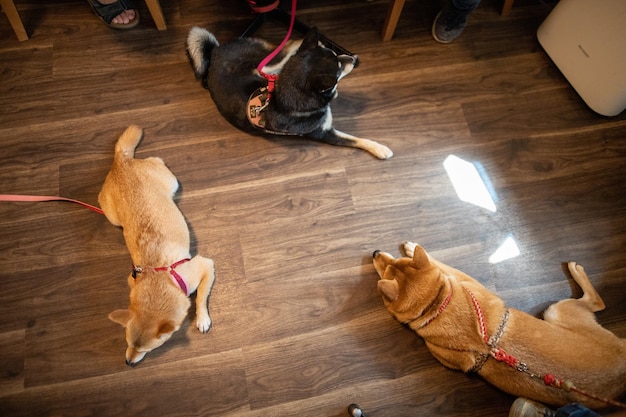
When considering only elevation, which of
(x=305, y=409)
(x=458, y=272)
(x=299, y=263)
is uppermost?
(x=458, y=272)

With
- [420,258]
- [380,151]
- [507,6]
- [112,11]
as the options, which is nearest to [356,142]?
[380,151]

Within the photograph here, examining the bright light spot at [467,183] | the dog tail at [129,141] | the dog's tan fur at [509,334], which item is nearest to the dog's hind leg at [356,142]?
the bright light spot at [467,183]

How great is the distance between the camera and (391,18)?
10.1ft

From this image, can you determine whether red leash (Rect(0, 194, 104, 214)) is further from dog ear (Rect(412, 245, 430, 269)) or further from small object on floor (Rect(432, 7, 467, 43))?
small object on floor (Rect(432, 7, 467, 43))

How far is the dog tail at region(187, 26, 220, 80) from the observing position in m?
2.76

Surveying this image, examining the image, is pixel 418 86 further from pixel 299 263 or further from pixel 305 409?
pixel 305 409

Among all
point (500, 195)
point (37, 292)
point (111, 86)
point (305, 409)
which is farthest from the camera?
point (111, 86)

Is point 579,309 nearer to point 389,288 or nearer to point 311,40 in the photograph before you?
point 389,288

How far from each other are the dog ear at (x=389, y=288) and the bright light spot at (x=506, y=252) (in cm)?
88

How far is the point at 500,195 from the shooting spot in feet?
9.41

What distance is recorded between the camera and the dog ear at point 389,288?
222 centimetres

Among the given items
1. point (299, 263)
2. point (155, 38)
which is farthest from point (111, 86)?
point (299, 263)

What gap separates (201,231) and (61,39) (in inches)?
82.1

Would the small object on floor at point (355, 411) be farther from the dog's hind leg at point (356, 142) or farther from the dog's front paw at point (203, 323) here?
the dog's hind leg at point (356, 142)
